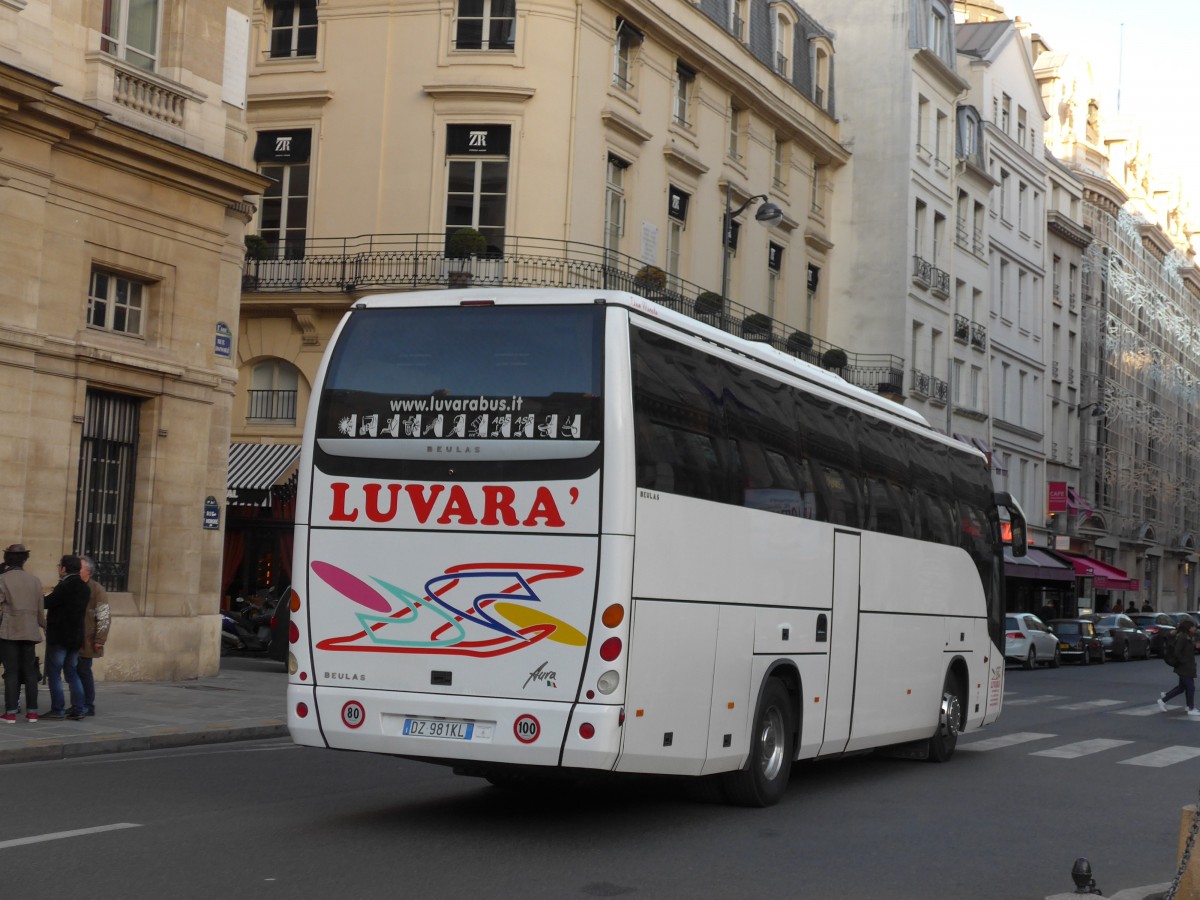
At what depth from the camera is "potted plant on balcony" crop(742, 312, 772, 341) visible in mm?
38688

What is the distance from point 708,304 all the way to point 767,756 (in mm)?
24678

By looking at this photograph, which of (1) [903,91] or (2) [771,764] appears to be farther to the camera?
(1) [903,91]

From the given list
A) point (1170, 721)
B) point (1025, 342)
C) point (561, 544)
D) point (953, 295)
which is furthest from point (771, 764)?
point (1025, 342)

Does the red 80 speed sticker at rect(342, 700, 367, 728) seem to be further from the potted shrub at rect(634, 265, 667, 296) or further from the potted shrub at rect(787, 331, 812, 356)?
the potted shrub at rect(787, 331, 812, 356)

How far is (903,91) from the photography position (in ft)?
161

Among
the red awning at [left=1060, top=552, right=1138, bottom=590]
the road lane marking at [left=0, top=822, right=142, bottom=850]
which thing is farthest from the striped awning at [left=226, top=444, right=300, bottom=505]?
the red awning at [left=1060, top=552, right=1138, bottom=590]

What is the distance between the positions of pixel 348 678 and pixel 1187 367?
302 ft

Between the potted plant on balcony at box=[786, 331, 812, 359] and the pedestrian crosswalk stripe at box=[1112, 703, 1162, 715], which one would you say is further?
the potted plant on balcony at box=[786, 331, 812, 359]

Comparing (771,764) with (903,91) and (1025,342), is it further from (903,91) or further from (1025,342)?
(1025,342)

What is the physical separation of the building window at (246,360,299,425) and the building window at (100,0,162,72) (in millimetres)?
11751

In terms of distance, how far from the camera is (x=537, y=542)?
32.7ft

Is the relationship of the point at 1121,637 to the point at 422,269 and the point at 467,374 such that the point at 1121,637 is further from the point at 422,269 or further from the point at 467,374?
the point at 467,374

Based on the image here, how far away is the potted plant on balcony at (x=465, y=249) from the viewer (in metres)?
30.6

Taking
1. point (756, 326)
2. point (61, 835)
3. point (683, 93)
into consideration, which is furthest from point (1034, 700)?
point (61, 835)
